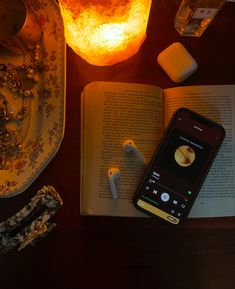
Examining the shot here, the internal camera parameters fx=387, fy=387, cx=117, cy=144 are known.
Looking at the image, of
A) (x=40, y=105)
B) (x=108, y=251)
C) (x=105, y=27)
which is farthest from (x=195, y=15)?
(x=108, y=251)

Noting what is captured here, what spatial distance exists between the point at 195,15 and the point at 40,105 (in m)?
0.28

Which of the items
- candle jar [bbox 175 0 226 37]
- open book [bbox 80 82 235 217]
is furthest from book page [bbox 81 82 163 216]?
candle jar [bbox 175 0 226 37]

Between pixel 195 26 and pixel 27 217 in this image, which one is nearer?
pixel 27 217

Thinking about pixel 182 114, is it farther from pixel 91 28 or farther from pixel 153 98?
pixel 91 28

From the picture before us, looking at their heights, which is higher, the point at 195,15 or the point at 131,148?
the point at 195,15

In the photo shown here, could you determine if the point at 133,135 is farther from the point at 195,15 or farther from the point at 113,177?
the point at 195,15

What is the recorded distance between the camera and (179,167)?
0.59 meters

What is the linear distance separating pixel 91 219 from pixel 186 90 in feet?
0.84

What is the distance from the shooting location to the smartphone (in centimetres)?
58

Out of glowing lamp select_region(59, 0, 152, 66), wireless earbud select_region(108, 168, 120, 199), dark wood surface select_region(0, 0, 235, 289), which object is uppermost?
glowing lamp select_region(59, 0, 152, 66)

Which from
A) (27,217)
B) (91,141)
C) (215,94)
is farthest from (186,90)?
(27,217)

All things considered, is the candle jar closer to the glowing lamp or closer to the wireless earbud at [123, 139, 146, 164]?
the glowing lamp

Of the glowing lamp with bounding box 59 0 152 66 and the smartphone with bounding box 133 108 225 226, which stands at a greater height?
the glowing lamp with bounding box 59 0 152 66

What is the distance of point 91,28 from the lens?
0.55 m
